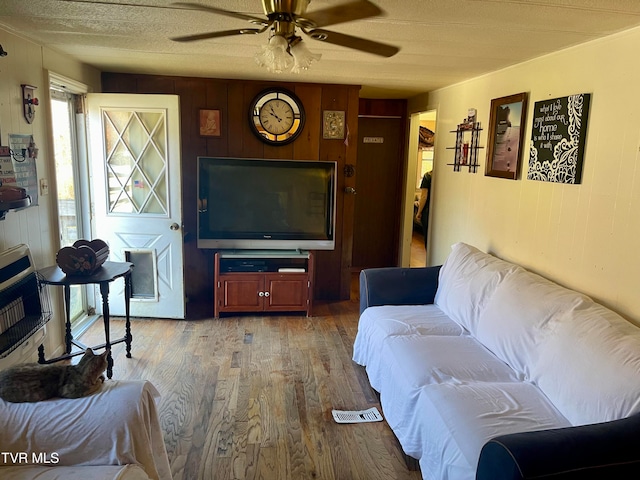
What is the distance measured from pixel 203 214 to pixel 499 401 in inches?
119

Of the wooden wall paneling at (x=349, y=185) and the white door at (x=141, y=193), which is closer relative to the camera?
the white door at (x=141, y=193)

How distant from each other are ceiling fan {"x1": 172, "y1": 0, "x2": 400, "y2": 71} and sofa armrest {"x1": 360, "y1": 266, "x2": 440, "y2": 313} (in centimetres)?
164

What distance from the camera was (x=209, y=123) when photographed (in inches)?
170

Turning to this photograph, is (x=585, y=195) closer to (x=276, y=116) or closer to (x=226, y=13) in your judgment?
(x=226, y=13)

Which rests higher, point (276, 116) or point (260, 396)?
point (276, 116)

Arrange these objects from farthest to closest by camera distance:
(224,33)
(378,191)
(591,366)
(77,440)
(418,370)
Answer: (378,191)
(418,370)
(224,33)
(591,366)
(77,440)

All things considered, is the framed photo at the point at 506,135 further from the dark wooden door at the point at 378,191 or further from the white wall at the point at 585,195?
the dark wooden door at the point at 378,191

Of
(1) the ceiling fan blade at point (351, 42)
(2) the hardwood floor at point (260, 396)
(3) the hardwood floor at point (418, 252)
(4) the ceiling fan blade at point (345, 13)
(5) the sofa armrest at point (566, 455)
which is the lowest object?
(2) the hardwood floor at point (260, 396)

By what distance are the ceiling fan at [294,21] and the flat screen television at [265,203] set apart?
2.05m

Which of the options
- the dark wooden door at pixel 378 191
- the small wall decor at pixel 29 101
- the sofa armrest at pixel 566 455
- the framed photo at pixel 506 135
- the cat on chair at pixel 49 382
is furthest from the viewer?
the dark wooden door at pixel 378 191

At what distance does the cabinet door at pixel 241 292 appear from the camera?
4.14 metres

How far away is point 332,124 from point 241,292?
5.92 ft

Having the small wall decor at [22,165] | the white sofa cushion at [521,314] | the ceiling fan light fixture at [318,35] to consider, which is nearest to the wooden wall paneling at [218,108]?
the small wall decor at [22,165]

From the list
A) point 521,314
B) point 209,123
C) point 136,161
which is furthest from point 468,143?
point 136,161
